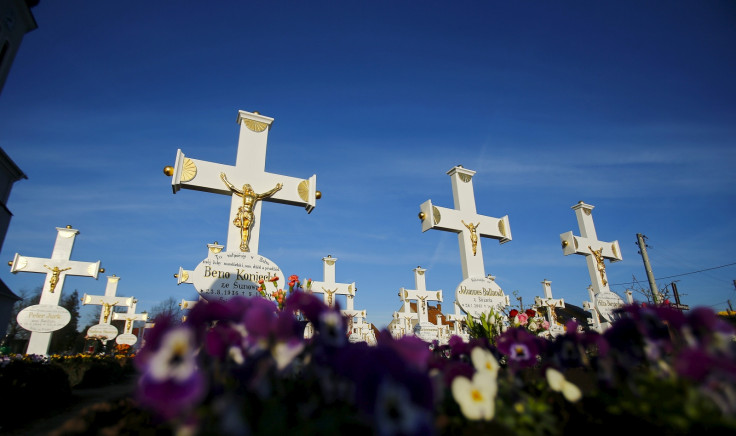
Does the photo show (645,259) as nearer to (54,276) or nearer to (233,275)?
(233,275)

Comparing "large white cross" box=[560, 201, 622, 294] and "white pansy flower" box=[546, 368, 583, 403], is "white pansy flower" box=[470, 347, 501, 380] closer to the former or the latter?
"white pansy flower" box=[546, 368, 583, 403]

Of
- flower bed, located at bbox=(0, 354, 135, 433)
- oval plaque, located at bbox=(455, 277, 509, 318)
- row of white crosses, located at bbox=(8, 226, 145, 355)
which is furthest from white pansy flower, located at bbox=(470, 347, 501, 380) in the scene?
row of white crosses, located at bbox=(8, 226, 145, 355)

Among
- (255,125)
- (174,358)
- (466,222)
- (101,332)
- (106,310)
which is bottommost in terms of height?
(174,358)

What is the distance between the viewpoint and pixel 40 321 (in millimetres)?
11719

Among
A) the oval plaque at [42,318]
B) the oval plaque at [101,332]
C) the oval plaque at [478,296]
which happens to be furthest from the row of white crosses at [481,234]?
the oval plaque at [101,332]

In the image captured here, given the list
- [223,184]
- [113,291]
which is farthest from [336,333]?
[113,291]

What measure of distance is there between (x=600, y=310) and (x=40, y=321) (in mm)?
17366

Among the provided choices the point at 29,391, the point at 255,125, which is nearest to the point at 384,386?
the point at 29,391

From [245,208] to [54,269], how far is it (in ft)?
38.6

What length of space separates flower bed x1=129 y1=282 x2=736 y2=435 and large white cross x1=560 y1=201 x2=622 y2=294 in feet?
37.4

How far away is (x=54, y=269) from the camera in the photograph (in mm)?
13383

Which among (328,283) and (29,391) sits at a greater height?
(328,283)

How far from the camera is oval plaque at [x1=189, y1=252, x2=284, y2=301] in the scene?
5.71 m

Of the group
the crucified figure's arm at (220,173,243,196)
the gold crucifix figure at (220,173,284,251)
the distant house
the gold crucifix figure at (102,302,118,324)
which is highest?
the distant house
